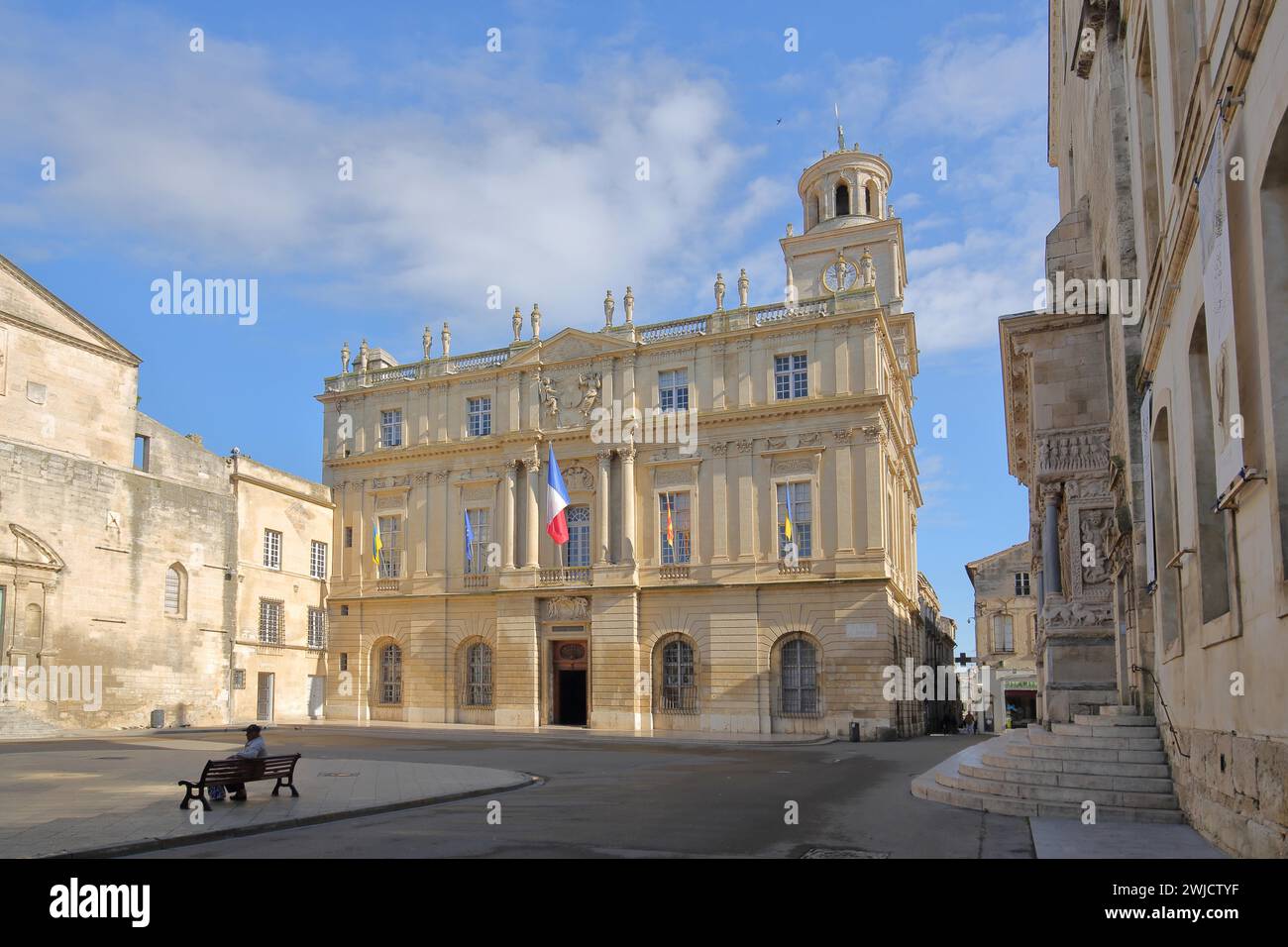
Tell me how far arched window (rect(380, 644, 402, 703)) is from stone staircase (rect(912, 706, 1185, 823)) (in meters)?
33.6

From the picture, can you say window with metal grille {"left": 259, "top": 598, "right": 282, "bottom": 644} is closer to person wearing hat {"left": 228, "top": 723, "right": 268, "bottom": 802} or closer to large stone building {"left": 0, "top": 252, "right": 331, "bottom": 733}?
large stone building {"left": 0, "top": 252, "right": 331, "bottom": 733}

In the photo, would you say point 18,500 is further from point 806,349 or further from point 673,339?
point 806,349

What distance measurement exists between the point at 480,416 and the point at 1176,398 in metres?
36.9

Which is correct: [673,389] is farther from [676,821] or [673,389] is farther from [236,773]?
[676,821]

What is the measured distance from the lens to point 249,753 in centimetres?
1439

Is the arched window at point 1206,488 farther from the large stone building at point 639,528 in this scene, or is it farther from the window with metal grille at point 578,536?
the window with metal grille at point 578,536

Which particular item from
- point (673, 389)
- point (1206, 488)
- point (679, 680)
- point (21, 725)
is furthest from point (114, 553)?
point (1206, 488)

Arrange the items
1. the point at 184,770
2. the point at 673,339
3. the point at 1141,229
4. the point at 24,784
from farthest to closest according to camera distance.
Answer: the point at 673,339
the point at 184,770
the point at 24,784
the point at 1141,229

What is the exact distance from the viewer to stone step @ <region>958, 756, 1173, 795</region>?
12.9 m

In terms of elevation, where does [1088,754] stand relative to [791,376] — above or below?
below

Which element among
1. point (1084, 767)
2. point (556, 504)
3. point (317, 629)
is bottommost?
point (1084, 767)
